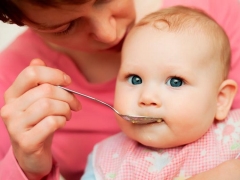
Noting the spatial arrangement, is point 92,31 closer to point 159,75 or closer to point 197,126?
point 159,75

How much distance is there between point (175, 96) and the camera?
30.6 inches

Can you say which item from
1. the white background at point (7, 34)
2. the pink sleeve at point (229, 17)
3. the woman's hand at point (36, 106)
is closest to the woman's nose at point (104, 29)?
the woman's hand at point (36, 106)

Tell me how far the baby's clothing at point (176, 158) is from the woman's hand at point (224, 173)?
65 millimetres

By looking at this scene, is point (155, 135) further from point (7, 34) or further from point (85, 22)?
point (7, 34)

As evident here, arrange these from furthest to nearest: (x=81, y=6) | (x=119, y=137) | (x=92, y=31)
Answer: (x=119, y=137), (x=92, y=31), (x=81, y=6)

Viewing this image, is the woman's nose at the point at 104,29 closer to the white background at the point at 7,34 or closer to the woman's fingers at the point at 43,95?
the woman's fingers at the point at 43,95

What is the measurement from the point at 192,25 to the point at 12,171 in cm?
45

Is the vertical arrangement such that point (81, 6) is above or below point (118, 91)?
above

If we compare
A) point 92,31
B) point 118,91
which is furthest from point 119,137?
point 92,31

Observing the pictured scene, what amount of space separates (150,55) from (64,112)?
0.63 ft

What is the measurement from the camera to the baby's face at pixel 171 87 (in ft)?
2.54

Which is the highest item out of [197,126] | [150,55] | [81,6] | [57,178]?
[81,6]

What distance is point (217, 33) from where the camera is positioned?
83cm

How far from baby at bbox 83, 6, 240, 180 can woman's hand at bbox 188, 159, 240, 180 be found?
0.07m
